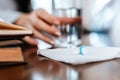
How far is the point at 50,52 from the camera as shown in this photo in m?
0.48

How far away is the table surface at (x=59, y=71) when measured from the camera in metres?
0.31

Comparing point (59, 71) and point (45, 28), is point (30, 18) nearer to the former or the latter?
point (45, 28)

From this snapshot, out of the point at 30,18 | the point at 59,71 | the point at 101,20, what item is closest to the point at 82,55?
the point at 59,71

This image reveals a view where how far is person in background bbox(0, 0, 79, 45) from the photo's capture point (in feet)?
2.46

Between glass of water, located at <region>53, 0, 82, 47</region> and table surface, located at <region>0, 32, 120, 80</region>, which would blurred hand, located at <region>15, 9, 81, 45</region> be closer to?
glass of water, located at <region>53, 0, 82, 47</region>

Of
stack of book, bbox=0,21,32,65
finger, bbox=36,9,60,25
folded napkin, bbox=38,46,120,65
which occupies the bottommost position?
folded napkin, bbox=38,46,120,65

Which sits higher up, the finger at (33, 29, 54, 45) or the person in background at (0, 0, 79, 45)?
the person in background at (0, 0, 79, 45)

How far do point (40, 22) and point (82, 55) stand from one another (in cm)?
37

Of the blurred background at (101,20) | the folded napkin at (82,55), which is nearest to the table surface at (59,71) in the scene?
the folded napkin at (82,55)

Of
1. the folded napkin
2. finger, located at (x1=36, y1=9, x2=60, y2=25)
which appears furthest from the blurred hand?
the folded napkin

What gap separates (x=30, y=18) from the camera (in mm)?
810

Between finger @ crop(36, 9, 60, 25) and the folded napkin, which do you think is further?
finger @ crop(36, 9, 60, 25)

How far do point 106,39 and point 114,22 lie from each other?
0.06m

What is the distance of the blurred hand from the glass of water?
1 centimetres
